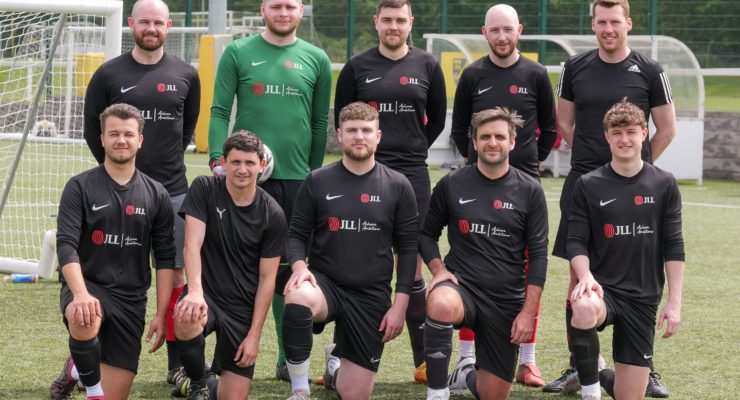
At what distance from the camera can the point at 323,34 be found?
20.6 m

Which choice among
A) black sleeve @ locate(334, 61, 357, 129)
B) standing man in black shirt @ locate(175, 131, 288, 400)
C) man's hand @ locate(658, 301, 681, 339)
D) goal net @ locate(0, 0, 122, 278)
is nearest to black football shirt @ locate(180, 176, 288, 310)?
standing man in black shirt @ locate(175, 131, 288, 400)

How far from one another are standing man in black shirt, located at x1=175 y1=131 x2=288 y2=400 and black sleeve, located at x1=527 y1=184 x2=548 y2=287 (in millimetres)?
1062

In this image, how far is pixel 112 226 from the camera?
477 centimetres

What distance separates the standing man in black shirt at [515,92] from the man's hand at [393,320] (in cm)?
62

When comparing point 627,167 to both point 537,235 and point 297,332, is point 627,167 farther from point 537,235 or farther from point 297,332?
point 297,332

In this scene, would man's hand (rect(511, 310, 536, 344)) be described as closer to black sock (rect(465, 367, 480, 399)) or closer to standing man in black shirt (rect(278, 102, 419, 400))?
black sock (rect(465, 367, 480, 399))

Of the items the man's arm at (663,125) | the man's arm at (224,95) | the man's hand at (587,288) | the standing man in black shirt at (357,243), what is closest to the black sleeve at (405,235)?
the standing man in black shirt at (357,243)

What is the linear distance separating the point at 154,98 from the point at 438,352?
1748mm

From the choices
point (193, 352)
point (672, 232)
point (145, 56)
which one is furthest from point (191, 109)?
point (672, 232)

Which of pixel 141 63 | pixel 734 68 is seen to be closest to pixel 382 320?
pixel 141 63

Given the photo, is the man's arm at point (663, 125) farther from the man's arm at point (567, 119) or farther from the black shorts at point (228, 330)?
the black shorts at point (228, 330)

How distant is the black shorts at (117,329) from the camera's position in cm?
473

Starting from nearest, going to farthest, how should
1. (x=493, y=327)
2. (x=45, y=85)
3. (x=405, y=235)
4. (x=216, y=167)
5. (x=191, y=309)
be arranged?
(x=191, y=309)
(x=493, y=327)
(x=405, y=235)
(x=216, y=167)
(x=45, y=85)

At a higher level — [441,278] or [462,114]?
[462,114]
